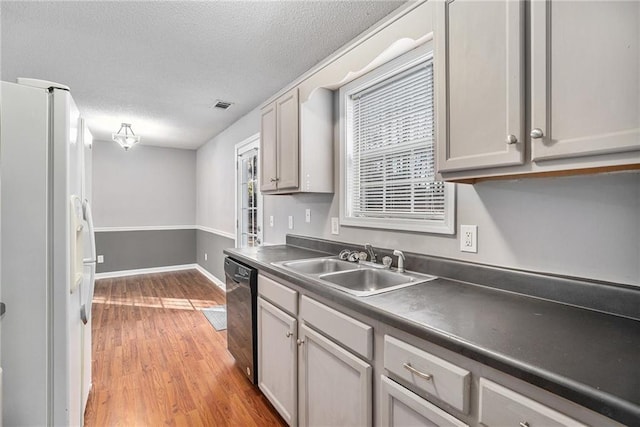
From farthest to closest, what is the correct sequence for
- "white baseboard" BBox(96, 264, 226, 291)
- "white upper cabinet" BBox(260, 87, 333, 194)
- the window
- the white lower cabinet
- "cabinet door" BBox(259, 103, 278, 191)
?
"white baseboard" BBox(96, 264, 226, 291)
"cabinet door" BBox(259, 103, 278, 191)
"white upper cabinet" BBox(260, 87, 333, 194)
the window
the white lower cabinet

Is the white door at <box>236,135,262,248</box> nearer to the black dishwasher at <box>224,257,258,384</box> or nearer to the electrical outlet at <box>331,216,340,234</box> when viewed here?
the black dishwasher at <box>224,257,258,384</box>

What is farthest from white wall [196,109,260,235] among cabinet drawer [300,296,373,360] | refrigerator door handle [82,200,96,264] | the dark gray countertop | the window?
the dark gray countertop

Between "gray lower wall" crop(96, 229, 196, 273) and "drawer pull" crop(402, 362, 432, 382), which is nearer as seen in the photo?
"drawer pull" crop(402, 362, 432, 382)

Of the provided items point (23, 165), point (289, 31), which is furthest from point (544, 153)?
point (23, 165)

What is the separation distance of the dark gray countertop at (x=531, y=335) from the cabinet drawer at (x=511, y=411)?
69mm

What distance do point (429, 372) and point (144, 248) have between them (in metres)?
6.00

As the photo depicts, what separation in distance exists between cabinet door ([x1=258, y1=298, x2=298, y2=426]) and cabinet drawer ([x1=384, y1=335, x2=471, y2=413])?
701 mm

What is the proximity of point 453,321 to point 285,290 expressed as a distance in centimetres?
97

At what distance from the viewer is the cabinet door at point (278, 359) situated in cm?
169

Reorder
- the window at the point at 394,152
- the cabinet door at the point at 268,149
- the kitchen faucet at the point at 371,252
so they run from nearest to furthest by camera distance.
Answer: the window at the point at 394,152 → the kitchen faucet at the point at 371,252 → the cabinet door at the point at 268,149

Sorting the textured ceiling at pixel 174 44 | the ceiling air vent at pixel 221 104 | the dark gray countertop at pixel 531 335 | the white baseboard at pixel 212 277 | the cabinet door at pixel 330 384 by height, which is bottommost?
the white baseboard at pixel 212 277

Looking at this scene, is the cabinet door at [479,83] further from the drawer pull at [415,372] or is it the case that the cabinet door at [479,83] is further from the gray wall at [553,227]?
the drawer pull at [415,372]

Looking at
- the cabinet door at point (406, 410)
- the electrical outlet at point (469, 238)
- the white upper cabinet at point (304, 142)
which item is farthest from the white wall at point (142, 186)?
the cabinet door at point (406, 410)

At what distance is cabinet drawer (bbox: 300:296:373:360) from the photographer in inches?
47.4
